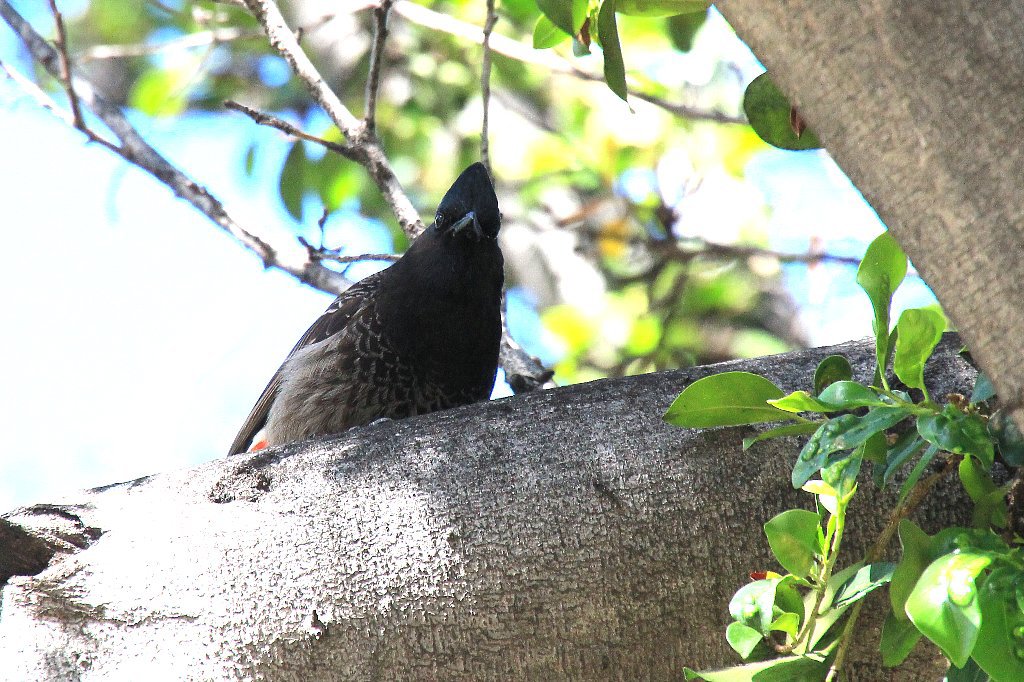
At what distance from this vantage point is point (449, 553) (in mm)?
1472

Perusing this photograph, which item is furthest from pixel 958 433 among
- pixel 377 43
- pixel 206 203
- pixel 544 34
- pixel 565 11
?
pixel 206 203

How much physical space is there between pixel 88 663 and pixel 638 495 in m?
0.78

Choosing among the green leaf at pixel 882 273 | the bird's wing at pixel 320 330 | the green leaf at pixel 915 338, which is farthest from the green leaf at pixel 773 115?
the bird's wing at pixel 320 330

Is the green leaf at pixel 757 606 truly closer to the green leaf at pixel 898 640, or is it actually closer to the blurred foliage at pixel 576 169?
the green leaf at pixel 898 640

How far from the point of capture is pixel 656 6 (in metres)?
1.74

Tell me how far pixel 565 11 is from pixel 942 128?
3.57ft

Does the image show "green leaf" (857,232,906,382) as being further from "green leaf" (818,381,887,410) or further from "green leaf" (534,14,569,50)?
"green leaf" (534,14,569,50)

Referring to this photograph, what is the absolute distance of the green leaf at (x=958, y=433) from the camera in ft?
3.80

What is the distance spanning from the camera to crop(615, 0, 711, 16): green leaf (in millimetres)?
1729

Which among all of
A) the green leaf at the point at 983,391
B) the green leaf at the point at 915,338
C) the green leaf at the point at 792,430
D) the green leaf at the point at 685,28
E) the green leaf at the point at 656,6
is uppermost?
the green leaf at the point at 685,28

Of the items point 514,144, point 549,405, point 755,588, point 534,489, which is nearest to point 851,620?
point 755,588

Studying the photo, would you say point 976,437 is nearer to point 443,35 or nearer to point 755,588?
point 755,588

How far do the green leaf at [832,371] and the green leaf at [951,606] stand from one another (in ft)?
1.37

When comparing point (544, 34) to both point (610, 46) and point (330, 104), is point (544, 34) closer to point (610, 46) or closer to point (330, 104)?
point (610, 46)
